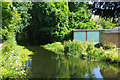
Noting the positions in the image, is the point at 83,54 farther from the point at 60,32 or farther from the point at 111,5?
the point at 60,32

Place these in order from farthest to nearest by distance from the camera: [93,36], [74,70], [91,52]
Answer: [93,36] < [91,52] < [74,70]

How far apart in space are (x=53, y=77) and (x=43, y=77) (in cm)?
38

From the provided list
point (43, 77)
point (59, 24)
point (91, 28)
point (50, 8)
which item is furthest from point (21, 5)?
point (43, 77)

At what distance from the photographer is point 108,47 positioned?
40.9ft

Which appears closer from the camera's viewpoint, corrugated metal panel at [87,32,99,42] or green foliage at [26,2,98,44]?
corrugated metal panel at [87,32,99,42]

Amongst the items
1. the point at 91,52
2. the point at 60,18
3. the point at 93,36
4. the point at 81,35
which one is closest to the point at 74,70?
the point at 91,52

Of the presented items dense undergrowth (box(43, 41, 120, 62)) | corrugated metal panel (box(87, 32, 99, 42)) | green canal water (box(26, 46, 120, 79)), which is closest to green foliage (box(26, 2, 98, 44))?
corrugated metal panel (box(87, 32, 99, 42))

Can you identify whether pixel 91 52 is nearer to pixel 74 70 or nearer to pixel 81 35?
pixel 74 70

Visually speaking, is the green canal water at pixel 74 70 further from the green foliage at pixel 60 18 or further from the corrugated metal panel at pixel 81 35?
the green foliage at pixel 60 18

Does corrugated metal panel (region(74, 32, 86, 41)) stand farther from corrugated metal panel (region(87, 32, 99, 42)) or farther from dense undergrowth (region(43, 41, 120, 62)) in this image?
dense undergrowth (region(43, 41, 120, 62))

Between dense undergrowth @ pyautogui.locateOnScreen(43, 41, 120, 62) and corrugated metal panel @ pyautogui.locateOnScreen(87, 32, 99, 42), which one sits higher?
corrugated metal panel @ pyautogui.locateOnScreen(87, 32, 99, 42)

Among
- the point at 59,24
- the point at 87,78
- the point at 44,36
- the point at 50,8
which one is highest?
the point at 50,8

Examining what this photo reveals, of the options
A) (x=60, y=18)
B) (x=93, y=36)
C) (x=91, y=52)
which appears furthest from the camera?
(x=60, y=18)

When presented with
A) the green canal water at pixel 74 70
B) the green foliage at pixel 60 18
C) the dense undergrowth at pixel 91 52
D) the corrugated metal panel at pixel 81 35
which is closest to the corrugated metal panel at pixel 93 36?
the corrugated metal panel at pixel 81 35
